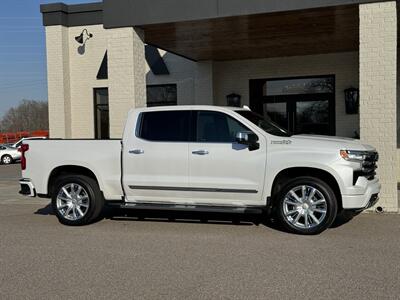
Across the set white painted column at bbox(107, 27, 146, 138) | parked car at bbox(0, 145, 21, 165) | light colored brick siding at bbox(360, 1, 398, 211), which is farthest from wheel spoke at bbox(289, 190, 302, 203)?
parked car at bbox(0, 145, 21, 165)

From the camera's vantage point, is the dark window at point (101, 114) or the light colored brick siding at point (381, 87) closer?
the light colored brick siding at point (381, 87)

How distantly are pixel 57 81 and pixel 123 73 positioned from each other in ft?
22.1

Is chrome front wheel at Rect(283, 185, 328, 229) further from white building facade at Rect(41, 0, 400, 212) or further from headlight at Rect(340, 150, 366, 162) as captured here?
white building facade at Rect(41, 0, 400, 212)

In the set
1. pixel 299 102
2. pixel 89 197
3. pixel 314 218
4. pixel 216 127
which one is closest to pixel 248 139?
pixel 216 127

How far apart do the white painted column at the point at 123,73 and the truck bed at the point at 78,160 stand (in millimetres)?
2455

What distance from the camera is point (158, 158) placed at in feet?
28.0

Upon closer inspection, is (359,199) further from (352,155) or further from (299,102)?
(299,102)

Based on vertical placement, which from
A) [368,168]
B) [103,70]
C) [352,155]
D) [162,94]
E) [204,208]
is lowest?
[204,208]

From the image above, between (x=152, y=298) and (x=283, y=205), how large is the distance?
11.3 feet

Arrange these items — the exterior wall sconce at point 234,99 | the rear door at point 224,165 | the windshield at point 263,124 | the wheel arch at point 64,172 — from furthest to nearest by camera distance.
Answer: the exterior wall sconce at point 234,99 → the wheel arch at point 64,172 → the windshield at point 263,124 → the rear door at point 224,165

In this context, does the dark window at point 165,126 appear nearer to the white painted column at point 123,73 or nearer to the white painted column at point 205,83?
the white painted column at point 123,73

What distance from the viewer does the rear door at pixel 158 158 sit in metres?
8.45

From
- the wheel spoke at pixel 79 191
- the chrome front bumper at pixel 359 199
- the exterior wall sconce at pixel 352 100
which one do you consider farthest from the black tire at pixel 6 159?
the chrome front bumper at pixel 359 199

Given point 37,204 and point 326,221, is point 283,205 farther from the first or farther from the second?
point 37,204
